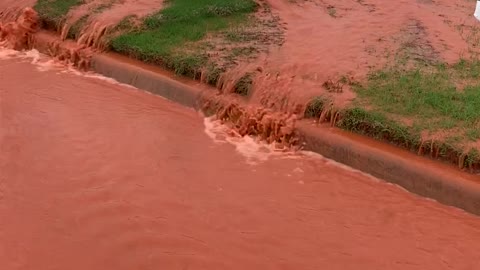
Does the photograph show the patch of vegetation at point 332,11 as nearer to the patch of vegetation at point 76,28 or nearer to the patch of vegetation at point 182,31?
the patch of vegetation at point 182,31

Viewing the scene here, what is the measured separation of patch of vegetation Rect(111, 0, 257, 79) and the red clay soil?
49cm

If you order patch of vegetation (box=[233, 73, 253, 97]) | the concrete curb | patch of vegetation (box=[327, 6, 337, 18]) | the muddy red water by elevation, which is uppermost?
patch of vegetation (box=[327, 6, 337, 18])

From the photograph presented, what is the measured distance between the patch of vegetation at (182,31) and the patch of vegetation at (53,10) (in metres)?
0.90

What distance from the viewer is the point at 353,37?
A: 6.26 metres

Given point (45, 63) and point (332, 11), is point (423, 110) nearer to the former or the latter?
point (332, 11)

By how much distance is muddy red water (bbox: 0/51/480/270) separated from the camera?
153 inches

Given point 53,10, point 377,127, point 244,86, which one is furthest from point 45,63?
point 377,127

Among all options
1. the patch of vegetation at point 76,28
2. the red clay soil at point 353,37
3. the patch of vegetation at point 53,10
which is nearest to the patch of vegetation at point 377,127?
the red clay soil at point 353,37

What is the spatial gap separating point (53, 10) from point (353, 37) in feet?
10.0

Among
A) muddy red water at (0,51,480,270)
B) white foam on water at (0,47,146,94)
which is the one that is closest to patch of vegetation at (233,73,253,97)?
muddy red water at (0,51,480,270)

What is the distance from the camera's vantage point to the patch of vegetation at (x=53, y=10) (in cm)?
703

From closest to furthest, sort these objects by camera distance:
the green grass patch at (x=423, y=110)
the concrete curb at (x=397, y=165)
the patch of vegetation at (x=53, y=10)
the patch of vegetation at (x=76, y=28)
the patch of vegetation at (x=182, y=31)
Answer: the concrete curb at (x=397, y=165), the green grass patch at (x=423, y=110), the patch of vegetation at (x=182, y=31), the patch of vegetation at (x=76, y=28), the patch of vegetation at (x=53, y=10)

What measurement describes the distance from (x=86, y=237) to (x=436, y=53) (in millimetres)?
3360

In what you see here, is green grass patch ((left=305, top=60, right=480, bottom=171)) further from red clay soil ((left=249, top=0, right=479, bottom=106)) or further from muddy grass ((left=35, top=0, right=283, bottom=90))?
muddy grass ((left=35, top=0, right=283, bottom=90))
